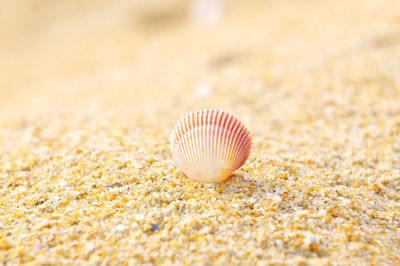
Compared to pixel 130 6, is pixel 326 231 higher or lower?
lower

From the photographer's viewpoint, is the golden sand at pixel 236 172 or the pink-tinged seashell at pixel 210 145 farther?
the pink-tinged seashell at pixel 210 145

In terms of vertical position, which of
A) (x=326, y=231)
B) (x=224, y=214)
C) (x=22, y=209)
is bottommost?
(x=326, y=231)

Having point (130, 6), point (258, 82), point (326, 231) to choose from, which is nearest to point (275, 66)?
point (258, 82)

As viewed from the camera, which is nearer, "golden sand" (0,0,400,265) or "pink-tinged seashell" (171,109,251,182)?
"golden sand" (0,0,400,265)

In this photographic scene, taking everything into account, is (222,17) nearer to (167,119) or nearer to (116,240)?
(167,119)
